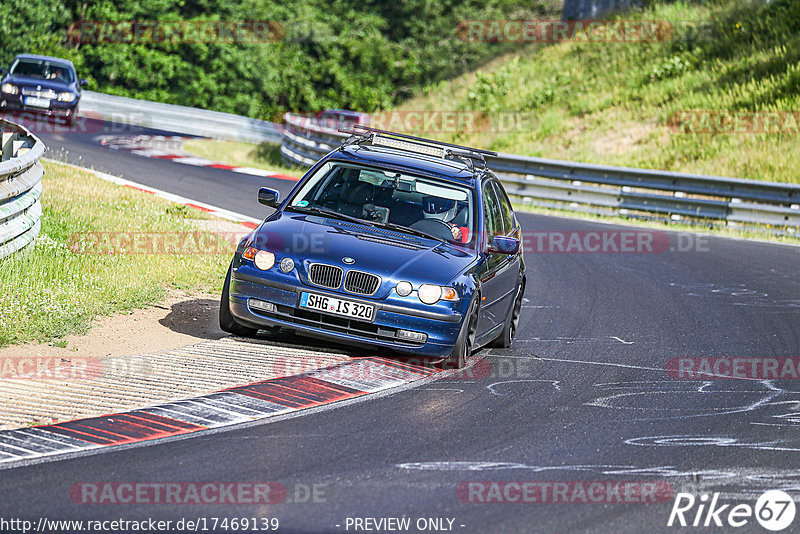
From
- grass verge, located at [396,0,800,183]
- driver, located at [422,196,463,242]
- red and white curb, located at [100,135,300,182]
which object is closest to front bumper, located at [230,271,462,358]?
driver, located at [422,196,463,242]

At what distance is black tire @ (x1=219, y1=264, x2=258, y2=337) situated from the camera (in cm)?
924

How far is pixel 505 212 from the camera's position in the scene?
36.6 feet

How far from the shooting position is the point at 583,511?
18.6ft

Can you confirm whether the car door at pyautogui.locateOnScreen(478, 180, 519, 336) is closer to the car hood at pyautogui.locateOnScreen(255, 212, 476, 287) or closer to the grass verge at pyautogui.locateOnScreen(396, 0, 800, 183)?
the car hood at pyautogui.locateOnScreen(255, 212, 476, 287)

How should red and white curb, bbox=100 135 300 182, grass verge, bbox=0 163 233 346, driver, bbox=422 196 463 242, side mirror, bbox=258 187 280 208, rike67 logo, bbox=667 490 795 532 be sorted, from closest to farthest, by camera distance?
1. rike67 logo, bbox=667 490 795 532
2. grass verge, bbox=0 163 233 346
3. side mirror, bbox=258 187 280 208
4. driver, bbox=422 196 463 242
5. red and white curb, bbox=100 135 300 182

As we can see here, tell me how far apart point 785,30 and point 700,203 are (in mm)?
13545

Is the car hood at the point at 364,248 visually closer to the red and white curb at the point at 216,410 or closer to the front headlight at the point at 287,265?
the front headlight at the point at 287,265

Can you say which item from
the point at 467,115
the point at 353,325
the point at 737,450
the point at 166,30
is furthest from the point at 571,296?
the point at 166,30

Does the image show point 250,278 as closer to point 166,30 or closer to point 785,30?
point 785,30

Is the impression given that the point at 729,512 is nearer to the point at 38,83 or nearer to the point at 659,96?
the point at 38,83

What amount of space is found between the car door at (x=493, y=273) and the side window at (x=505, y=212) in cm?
3

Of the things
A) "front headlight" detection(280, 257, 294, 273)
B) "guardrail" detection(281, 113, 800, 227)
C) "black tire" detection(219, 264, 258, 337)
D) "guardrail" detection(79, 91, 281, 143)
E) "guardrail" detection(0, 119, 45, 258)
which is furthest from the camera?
"guardrail" detection(79, 91, 281, 143)

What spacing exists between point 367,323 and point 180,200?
10463 mm

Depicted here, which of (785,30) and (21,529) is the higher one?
(785,30)
